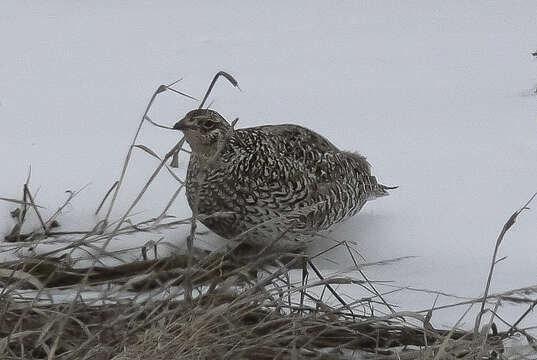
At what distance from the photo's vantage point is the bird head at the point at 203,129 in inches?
144

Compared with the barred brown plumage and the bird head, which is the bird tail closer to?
the barred brown plumage

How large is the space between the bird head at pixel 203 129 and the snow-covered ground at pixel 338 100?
27 cm

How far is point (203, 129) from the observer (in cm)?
371

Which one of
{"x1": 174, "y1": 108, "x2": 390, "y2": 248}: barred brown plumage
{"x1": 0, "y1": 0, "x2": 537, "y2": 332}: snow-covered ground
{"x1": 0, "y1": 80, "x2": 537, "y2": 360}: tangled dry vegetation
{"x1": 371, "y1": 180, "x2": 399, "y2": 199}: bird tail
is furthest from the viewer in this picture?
{"x1": 371, "y1": 180, "x2": 399, "y2": 199}: bird tail

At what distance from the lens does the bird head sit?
3.67 m

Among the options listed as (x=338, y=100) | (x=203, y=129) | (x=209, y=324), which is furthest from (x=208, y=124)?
(x=338, y=100)

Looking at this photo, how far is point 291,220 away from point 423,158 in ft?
3.77

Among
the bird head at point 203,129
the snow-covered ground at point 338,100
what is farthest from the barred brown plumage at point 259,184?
the snow-covered ground at point 338,100

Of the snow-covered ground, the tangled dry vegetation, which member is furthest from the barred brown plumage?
the tangled dry vegetation

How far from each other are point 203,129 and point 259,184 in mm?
268

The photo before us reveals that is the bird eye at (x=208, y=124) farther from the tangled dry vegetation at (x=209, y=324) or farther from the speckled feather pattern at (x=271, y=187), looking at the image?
the tangled dry vegetation at (x=209, y=324)

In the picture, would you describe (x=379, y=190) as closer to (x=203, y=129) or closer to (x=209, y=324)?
(x=203, y=129)

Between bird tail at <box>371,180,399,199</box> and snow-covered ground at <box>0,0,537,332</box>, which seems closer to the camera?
snow-covered ground at <box>0,0,537,332</box>

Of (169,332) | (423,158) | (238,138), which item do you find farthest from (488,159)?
(169,332)
